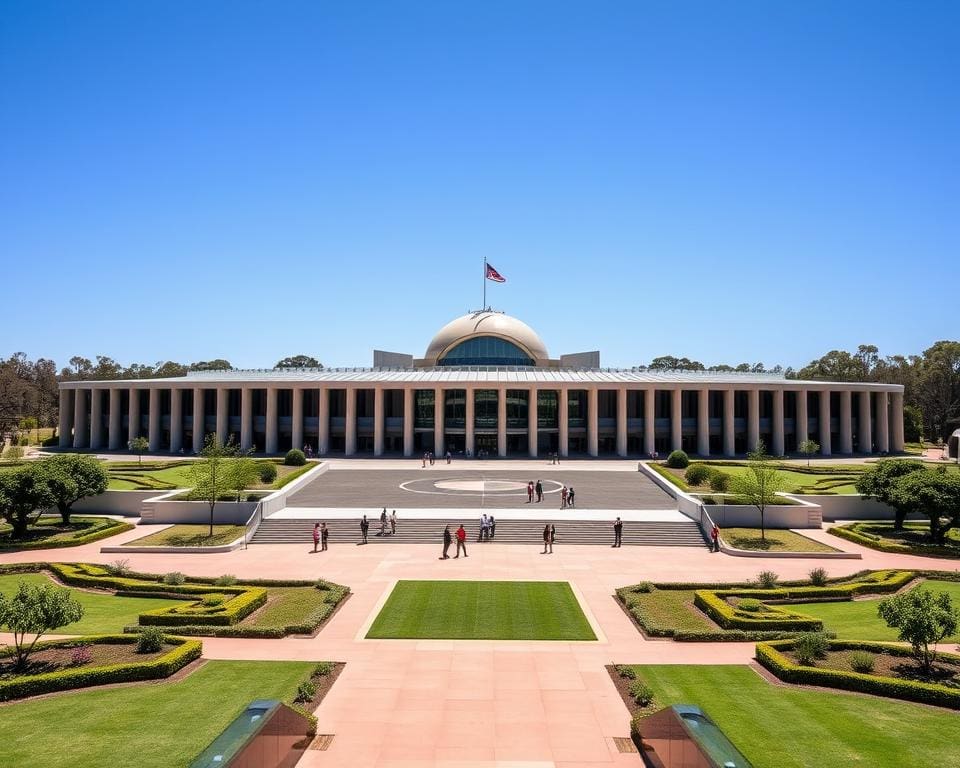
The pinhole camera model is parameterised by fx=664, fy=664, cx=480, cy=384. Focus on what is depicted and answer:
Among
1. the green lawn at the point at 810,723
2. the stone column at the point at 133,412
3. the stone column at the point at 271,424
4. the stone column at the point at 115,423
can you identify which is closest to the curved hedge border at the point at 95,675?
the green lawn at the point at 810,723

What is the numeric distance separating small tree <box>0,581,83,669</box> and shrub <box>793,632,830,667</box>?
1715 cm

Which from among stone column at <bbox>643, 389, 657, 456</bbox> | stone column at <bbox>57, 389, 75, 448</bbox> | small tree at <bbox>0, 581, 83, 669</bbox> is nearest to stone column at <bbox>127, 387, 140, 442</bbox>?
stone column at <bbox>57, 389, 75, 448</bbox>

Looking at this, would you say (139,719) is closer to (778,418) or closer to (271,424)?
(271,424)

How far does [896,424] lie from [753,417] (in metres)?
17.1

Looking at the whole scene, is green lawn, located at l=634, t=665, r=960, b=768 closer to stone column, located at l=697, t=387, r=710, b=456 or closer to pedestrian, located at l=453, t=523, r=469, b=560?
pedestrian, located at l=453, t=523, r=469, b=560

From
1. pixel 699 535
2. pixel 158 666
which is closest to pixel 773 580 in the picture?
pixel 699 535

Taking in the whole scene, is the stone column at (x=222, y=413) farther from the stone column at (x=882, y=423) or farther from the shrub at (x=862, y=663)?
the stone column at (x=882, y=423)

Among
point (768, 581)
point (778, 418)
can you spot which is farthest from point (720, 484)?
point (778, 418)

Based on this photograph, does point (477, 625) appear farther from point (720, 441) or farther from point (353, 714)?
point (720, 441)

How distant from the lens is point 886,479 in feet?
113

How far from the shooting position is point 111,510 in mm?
39062

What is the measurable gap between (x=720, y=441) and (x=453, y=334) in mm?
35483

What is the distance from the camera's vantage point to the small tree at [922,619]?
14.9 m

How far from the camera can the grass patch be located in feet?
102
